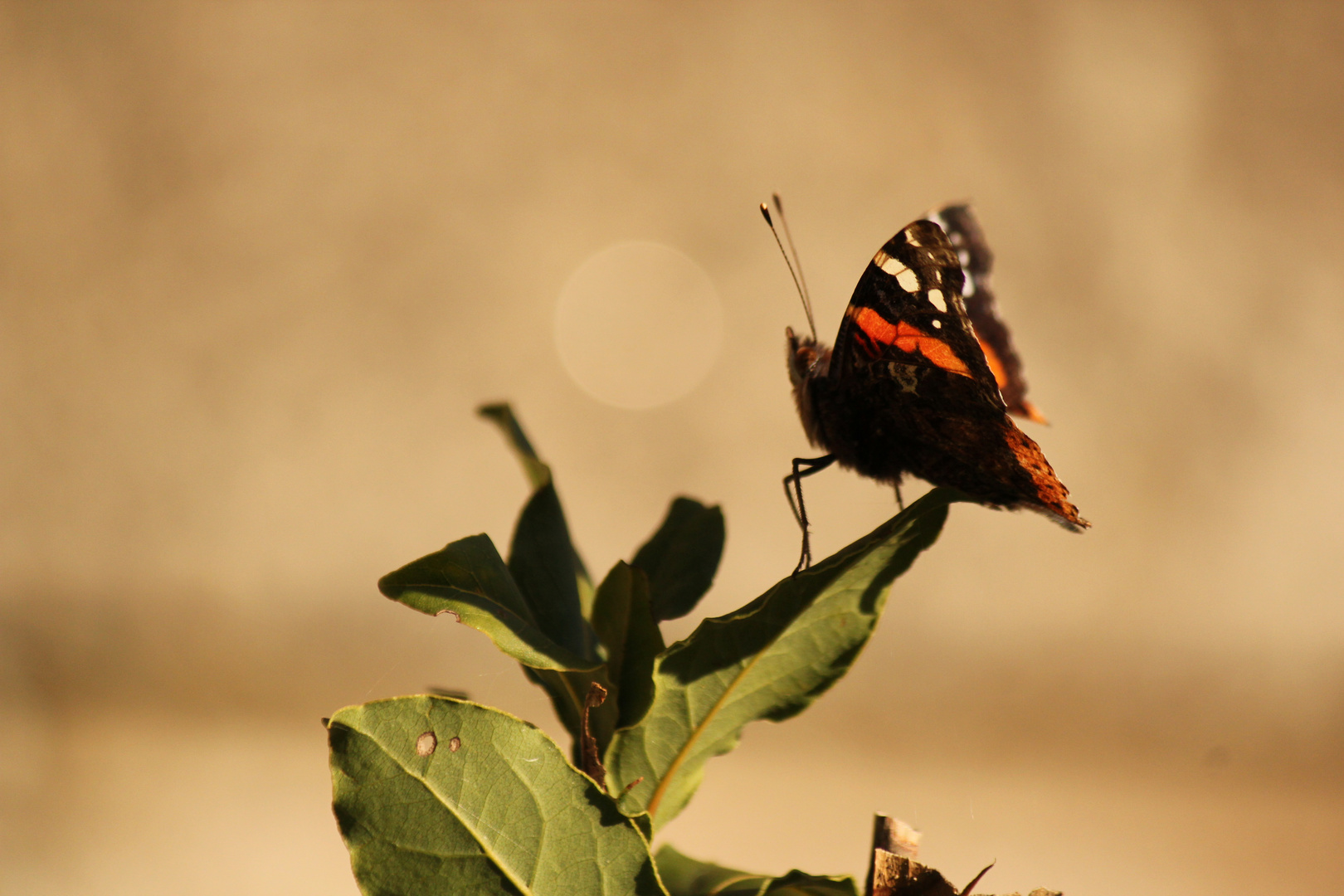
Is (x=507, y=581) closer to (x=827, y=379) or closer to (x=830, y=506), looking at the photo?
(x=827, y=379)

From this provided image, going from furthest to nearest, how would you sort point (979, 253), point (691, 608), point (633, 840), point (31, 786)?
point (31, 786), point (979, 253), point (691, 608), point (633, 840)

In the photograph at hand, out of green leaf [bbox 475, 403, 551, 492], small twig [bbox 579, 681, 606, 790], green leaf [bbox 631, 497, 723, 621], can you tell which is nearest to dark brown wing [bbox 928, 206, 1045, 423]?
green leaf [bbox 631, 497, 723, 621]

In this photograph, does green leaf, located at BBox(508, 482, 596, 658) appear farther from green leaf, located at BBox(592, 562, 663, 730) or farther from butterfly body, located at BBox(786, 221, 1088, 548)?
butterfly body, located at BBox(786, 221, 1088, 548)

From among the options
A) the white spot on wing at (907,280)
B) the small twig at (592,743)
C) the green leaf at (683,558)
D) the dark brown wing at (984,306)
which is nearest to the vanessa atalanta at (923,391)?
the white spot on wing at (907,280)

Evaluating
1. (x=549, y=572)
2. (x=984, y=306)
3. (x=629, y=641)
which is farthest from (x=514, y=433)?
(x=984, y=306)

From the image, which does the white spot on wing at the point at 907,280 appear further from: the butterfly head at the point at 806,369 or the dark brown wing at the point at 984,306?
the dark brown wing at the point at 984,306

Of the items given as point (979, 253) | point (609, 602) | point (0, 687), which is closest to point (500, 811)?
point (609, 602)

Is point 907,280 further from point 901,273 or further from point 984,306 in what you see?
point 984,306
